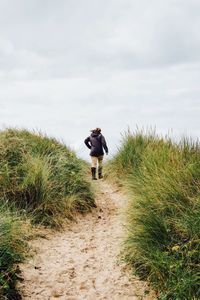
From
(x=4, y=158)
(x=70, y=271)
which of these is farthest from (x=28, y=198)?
(x=70, y=271)

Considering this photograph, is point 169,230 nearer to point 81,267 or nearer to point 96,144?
point 81,267

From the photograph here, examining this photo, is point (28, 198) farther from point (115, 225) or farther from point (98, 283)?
point (98, 283)

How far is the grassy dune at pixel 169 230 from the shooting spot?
5039 mm

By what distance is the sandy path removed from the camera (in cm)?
562

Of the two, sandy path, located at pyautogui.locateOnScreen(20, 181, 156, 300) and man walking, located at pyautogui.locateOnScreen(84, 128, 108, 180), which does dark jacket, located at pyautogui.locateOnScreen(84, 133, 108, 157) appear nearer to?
man walking, located at pyautogui.locateOnScreen(84, 128, 108, 180)

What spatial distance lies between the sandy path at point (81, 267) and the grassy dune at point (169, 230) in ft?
1.11

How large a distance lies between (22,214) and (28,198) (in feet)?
1.81

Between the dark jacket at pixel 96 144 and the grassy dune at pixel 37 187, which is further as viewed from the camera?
the dark jacket at pixel 96 144

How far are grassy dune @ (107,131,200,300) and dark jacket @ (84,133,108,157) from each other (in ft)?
25.4

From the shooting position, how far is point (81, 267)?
21.3ft

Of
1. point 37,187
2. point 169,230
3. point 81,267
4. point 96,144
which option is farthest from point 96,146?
point 169,230

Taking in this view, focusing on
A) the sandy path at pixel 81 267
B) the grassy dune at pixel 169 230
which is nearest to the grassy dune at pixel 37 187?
the sandy path at pixel 81 267

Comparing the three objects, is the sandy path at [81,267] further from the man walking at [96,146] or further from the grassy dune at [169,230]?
the man walking at [96,146]

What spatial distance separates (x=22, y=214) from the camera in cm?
812
